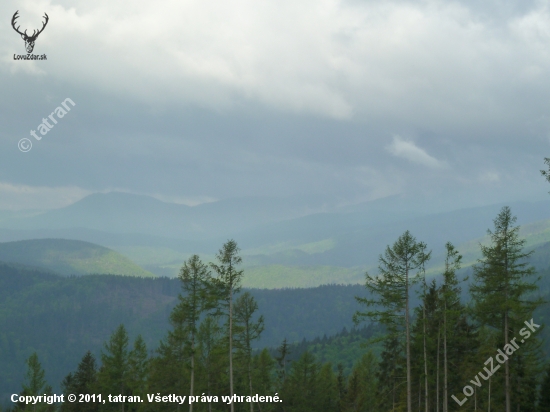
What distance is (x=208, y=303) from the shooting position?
43125 millimetres

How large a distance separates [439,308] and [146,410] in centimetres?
3531

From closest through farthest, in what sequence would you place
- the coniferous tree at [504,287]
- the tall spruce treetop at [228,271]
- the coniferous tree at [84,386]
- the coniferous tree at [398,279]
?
the coniferous tree at [398,279] → the coniferous tree at [504,287] → the tall spruce treetop at [228,271] → the coniferous tree at [84,386]

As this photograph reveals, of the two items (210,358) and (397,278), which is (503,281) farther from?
→ (210,358)

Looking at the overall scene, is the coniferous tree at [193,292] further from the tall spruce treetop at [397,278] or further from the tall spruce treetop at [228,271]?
the tall spruce treetop at [397,278]

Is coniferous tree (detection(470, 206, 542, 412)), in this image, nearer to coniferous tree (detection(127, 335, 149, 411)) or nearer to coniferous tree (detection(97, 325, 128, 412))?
coniferous tree (detection(127, 335, 149, 411))

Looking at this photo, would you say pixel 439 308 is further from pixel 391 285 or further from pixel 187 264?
pixel 187 264

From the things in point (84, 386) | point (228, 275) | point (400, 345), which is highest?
point (228, 275)

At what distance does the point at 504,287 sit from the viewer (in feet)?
126

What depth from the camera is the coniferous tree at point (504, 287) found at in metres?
37.4

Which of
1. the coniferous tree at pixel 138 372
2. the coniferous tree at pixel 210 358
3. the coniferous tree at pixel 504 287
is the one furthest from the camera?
the coniferous tree at pixel 138 372

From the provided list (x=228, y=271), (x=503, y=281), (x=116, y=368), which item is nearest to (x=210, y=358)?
(x=116, y=368)

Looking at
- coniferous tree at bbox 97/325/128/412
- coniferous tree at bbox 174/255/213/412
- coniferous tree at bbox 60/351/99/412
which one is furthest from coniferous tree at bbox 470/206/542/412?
coniferous tree at bbox 60/351/99/412

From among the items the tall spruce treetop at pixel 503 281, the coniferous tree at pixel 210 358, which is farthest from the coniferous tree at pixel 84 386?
the tall spruce treetop at pixel 503 281

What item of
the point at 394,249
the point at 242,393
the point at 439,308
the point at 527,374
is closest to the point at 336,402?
the point at 242,393
